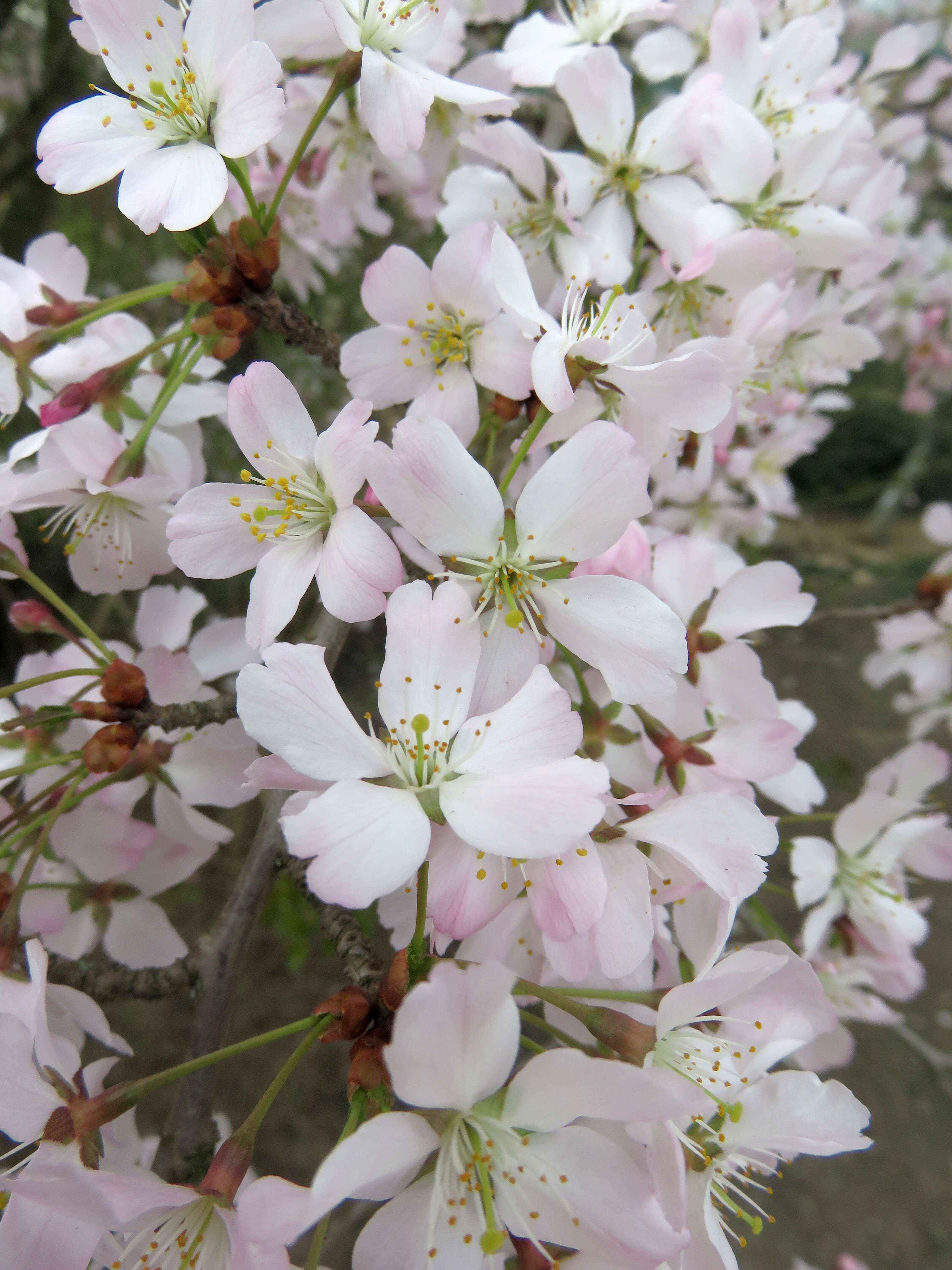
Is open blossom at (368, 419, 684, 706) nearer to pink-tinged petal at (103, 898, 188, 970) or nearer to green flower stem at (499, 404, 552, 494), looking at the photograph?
green flower stem at (499, 404, 552, 494)

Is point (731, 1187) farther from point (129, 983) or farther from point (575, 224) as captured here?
point (575, 224)

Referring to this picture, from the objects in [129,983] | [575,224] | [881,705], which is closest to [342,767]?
[129,983]

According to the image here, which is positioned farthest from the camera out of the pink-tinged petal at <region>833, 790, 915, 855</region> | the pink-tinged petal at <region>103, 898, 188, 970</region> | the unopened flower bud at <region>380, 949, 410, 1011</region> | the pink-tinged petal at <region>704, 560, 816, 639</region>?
the pink-tinged petal at <region>833, 790, 915, 855</region>

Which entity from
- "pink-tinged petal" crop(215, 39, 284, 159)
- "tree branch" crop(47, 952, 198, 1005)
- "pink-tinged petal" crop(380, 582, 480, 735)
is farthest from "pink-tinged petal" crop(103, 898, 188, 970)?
"pink-tinged petal" crop(215, 39, 284, 159)

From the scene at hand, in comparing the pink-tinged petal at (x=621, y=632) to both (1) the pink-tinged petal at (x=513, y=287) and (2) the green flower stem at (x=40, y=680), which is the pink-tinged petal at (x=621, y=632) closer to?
(1) the pink-tinged petal at (x=513, y=287)

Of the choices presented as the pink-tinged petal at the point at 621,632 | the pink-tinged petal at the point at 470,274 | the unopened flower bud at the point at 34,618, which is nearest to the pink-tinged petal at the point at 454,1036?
the pink-tinged petal at the point at 621,632

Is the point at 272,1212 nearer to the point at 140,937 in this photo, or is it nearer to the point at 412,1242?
the point at 412,1242

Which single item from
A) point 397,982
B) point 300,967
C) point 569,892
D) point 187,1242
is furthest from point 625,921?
point 300,967
